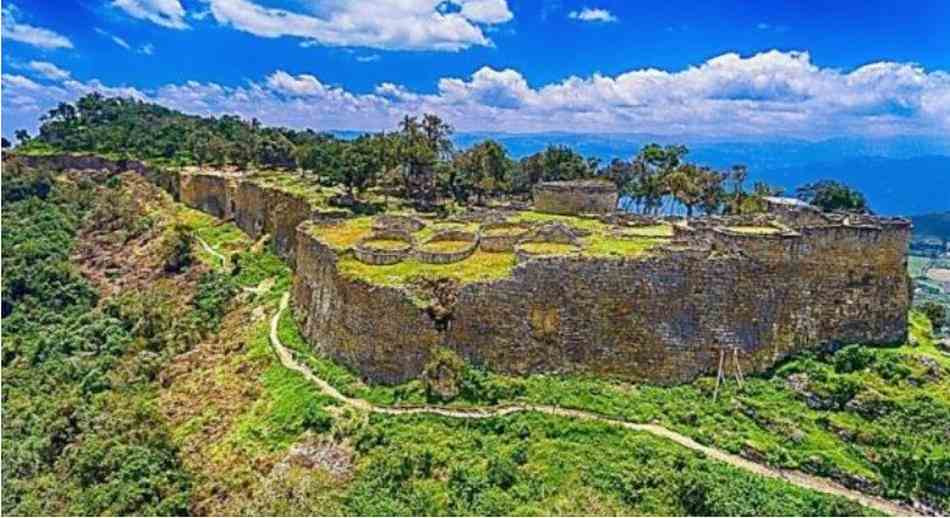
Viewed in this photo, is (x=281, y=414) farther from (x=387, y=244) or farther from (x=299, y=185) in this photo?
(x=299, y=185)

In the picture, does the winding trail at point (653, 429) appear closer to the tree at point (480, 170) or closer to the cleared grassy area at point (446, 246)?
the cleared grassy area at point (446, 246)


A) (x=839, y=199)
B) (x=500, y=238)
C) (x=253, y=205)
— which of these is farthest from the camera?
(x=253, y=205)

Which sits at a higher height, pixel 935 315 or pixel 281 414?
pixel 935 315

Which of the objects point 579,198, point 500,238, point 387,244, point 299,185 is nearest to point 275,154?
point 299,185

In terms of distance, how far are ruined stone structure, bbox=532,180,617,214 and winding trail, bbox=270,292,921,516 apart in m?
15.4

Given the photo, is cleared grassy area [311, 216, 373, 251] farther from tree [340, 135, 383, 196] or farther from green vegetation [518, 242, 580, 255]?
green vegetation [518, 242, 580, 255]

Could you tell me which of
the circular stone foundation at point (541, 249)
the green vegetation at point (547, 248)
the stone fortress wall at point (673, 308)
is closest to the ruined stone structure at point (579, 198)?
the circular stone foundation at point (541, 249)

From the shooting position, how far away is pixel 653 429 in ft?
79.0

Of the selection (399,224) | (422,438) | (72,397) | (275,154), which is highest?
(275,154)

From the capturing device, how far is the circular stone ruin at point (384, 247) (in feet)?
97.3

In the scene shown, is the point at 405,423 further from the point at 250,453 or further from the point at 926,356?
the point at 926,356

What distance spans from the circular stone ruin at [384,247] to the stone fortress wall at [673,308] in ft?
7.80

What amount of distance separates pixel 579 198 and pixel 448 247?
36.8ft

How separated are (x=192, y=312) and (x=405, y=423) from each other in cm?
1734
